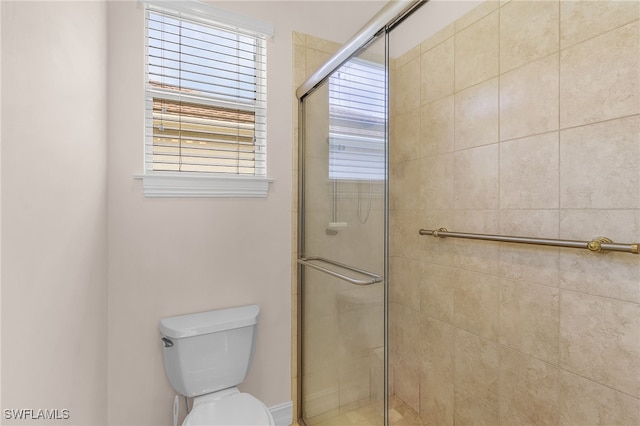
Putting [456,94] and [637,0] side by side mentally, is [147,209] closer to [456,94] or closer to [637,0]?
[456,94]

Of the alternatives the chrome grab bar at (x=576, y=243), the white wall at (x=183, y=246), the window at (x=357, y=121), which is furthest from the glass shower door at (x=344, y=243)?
the chrome grab bar at (x=576, y=243)

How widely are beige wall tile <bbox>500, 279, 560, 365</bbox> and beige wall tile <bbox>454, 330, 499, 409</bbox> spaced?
0.12 m

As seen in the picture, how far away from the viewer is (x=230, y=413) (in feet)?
4.04

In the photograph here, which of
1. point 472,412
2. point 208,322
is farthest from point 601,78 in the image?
point 208,322

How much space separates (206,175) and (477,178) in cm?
140

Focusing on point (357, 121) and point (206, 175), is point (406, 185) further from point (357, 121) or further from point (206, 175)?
point (206, 175)

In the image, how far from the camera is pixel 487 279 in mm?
1501

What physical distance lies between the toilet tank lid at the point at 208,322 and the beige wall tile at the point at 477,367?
1.11 meters

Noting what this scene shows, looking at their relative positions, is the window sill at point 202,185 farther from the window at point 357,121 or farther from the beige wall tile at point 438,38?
the beige wall tile at point 438,38

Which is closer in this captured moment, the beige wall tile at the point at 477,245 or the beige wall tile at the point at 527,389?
the beige wall tile at the point at 527,389

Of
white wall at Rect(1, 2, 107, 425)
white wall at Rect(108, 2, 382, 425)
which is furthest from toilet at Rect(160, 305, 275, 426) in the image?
white wall at Rect(1, 2, 107, 425)

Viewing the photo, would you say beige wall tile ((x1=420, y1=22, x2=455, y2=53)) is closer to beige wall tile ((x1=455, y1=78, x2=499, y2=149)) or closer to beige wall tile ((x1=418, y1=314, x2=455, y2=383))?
beige wall tile ((x1=455, y1=78, x2=499, y2=149))

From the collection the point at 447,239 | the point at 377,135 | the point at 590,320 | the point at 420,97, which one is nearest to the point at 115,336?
the point at 377,135

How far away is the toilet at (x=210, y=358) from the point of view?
1315mm
